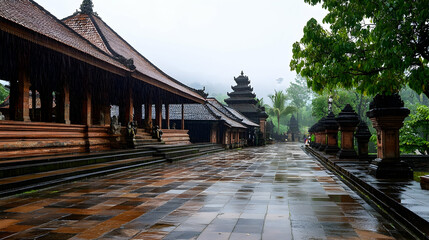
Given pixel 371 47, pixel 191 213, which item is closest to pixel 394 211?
pixel 191 213

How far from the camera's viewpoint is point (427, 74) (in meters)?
5.12

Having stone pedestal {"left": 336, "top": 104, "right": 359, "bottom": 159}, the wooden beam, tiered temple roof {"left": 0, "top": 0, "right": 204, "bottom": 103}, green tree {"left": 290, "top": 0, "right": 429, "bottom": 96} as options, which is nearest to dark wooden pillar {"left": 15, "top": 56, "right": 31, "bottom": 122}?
tiered temple roof {"left": 0, "top": 0, "right": 204, "bottom": 103}

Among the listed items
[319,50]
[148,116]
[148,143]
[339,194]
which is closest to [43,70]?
[148,143]

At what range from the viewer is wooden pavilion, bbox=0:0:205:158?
8.08m

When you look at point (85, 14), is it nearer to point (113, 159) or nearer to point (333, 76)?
→ point (113, 159)

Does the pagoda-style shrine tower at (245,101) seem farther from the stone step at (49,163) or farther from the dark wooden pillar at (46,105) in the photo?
the stone step at (49,163)

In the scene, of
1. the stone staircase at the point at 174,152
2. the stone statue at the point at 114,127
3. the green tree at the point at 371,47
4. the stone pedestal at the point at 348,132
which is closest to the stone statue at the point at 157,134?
the stone staircase at the point at 174,152

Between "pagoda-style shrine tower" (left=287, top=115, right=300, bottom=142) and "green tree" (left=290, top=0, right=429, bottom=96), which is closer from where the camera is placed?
"green tree" (left=290, top=0, right=429, bottom=96)

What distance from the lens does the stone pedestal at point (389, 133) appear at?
6703 mm

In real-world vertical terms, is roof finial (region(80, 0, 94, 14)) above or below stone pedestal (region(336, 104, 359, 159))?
above

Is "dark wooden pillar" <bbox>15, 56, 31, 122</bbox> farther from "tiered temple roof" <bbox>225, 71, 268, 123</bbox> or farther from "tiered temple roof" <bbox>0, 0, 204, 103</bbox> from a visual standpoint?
"tiered temple roof" <bbox>225, 71, 268, 123</bbox>

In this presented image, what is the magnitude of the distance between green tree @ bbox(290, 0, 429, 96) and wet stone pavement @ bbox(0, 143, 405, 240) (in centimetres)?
232

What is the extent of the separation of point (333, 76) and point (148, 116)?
1240cm

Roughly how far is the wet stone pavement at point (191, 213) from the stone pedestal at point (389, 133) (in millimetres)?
988
